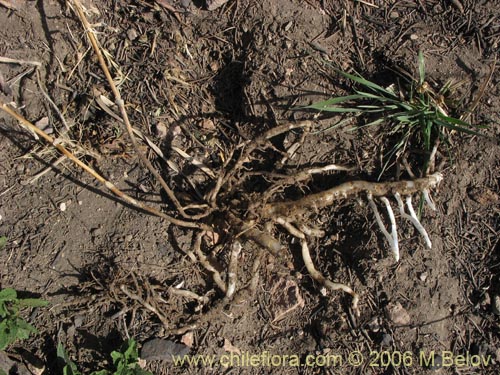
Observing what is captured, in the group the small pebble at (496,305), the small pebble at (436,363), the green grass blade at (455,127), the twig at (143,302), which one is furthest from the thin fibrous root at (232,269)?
→ the small pebble at (496,305)

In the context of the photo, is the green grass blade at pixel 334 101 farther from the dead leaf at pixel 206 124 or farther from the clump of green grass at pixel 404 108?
the dead leaf at pixel 206 124

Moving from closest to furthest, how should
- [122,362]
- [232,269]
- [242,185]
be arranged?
1. [122,362]
2. [232,269]
3. [242,185]

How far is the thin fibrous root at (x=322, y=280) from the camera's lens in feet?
7.90

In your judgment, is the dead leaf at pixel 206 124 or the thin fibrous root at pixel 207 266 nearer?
the thin fibrous root at pixel 207 266

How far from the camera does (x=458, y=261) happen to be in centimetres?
244

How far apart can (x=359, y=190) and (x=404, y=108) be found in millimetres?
506

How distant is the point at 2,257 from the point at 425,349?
2253 mm

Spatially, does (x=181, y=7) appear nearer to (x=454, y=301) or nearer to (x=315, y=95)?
(x=315, y=95)

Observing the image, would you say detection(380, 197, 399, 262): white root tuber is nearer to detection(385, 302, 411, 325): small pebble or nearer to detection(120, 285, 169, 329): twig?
detection(385, 302, 411, 325): small pebble

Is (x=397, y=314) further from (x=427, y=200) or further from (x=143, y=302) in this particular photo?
(x=143, y=302)

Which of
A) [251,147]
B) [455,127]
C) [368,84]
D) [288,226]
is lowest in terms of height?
[288,226]

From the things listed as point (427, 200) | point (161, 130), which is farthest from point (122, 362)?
point (427, 200)

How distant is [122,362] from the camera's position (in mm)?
2352

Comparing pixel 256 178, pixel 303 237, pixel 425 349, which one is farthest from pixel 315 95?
pixel 425 349
